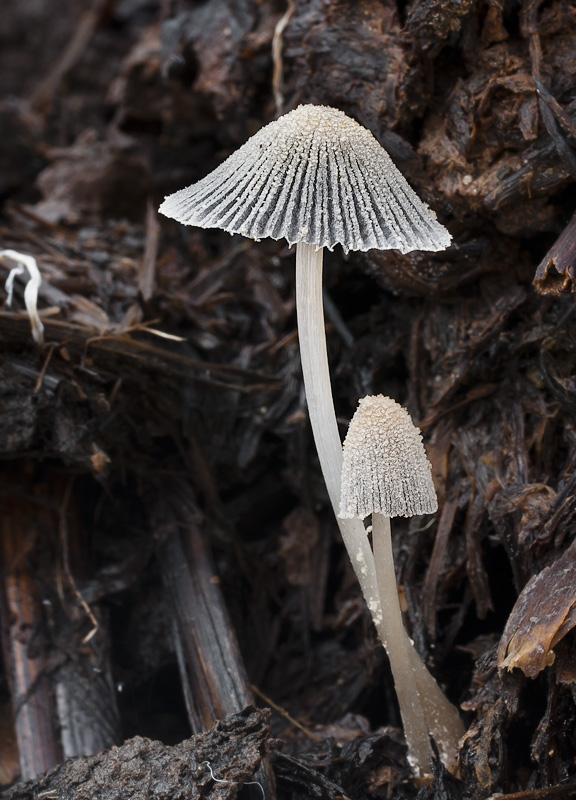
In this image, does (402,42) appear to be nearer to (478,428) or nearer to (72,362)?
(478,428)

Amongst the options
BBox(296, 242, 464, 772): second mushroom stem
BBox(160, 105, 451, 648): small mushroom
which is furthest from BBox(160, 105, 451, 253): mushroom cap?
BBox(296, 242, 464, 772): second mushroom stem

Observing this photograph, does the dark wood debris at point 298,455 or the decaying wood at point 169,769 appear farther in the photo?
the dark wood debris at point 298,455

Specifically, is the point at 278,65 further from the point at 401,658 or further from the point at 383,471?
the point at 401,658

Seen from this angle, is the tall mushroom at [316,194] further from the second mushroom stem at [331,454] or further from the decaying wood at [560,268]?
the decaying wood at [560,268]

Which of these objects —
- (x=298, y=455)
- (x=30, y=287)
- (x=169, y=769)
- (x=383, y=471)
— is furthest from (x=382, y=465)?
(x=30, y=287)

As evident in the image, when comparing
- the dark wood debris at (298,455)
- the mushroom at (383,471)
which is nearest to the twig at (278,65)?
the dark wood debris at (298,455)

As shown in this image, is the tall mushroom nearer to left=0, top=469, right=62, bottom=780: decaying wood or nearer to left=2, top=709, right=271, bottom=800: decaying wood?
left=2, top=709, right=271, bottom=800: decaying wood
